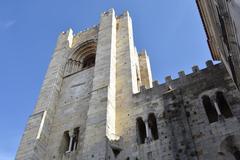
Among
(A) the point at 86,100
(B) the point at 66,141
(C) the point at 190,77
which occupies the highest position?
(A) the point at 86,100

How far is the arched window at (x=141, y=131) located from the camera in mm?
11099

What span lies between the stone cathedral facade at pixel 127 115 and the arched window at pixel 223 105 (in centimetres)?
3

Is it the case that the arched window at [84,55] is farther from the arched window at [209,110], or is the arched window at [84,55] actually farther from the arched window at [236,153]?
the arched window at [236,153]

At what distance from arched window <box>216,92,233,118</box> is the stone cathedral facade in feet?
0.11

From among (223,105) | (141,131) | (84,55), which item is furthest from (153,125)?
(84,55)

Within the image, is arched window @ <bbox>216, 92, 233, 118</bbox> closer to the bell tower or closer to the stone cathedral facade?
the stone cathedral facade

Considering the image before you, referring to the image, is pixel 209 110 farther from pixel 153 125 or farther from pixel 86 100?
pixel 86 100

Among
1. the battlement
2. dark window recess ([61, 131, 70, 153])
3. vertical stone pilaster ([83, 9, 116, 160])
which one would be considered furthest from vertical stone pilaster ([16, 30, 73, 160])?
the battlement

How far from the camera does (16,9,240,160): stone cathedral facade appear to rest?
9758 mm

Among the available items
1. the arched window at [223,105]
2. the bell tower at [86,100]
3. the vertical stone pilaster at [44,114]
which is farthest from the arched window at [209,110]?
the vertical stone pilaster at [44,114]

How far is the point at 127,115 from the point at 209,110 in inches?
125

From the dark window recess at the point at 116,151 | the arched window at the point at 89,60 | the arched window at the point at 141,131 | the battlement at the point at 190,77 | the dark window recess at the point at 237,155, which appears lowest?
the dark window recess at the point at 237,155

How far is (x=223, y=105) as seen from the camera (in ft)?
34.6

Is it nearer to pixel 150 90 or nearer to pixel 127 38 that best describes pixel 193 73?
pixel 150 90
